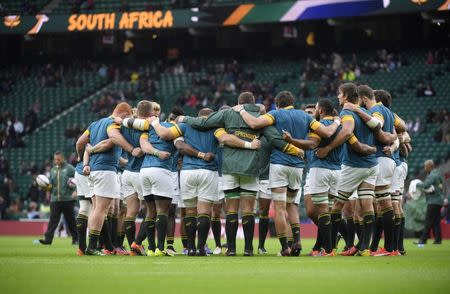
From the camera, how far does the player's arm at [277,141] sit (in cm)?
1569

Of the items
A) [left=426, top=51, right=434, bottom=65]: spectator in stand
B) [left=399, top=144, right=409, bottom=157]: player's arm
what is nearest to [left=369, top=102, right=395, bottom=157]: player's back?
[left=399, top=144, right=409, bottom=157]: player's arm

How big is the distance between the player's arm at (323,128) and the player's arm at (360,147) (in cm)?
34

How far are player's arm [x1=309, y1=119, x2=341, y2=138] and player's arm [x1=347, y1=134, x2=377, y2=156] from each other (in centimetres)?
34

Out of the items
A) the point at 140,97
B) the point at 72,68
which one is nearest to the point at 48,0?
the point at 72,68

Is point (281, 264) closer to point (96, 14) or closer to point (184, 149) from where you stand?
point (184, 149)

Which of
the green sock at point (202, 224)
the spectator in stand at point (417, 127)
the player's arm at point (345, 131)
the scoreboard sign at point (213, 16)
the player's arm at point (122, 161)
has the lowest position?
the green sock at point (202, 224)

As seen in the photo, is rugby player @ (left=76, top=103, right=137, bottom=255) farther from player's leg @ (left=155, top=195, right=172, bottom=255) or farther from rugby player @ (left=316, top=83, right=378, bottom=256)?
rugby player @ (left=316, top=83, right=378, bottom=256)

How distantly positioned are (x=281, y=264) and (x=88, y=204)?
628cm

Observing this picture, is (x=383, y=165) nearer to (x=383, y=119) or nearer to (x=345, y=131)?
(x=383, y=119)

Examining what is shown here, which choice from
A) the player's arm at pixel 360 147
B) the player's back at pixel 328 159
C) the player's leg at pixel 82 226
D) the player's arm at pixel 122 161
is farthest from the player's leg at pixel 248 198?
the player's arm at pixel 122 161

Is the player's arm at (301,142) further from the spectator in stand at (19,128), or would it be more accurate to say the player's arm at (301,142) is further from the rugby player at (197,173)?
the spectator in stand at (19,128)

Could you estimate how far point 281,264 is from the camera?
1349 cm

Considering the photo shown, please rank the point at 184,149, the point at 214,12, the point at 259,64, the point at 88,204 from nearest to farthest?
the point at 184,149
the point at 88,204
the point at 214,12
the point at 259,64

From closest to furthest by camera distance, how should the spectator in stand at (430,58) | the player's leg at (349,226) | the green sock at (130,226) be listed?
the player's leg at (349,226) → the green sock at (130,226) → the spectator in stand at (430,58)
